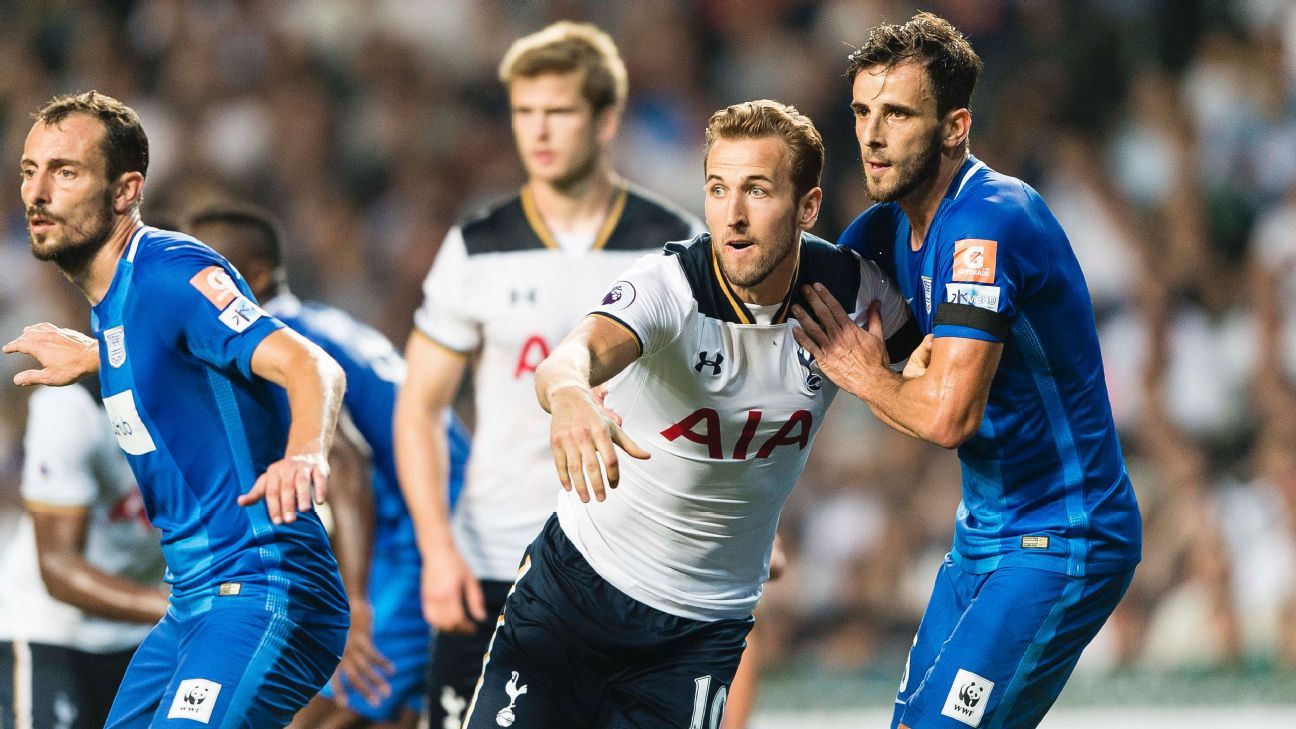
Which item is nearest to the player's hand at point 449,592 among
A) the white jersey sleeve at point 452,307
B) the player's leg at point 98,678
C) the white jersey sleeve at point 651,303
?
the white jersey sleeve at point 452,307

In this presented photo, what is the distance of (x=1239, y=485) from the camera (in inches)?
378

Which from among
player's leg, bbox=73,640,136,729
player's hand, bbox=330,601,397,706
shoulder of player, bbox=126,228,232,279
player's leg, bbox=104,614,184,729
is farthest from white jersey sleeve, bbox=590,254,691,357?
player's leg, bbox=73,640,136,729

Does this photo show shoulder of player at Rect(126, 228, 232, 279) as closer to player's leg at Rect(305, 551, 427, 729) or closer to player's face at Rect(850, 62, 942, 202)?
player's face at Rect(850, 62, 942, 202)

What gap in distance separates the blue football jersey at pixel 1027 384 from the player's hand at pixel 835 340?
0.18 m

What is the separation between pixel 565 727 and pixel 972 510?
128cm

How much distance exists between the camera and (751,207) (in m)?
3.93

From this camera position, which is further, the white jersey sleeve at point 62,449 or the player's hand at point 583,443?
the white jersey sleeve at point 62,449

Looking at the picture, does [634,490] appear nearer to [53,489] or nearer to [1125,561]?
[1125,561]

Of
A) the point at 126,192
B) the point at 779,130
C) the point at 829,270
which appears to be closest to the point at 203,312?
the point at 126,192

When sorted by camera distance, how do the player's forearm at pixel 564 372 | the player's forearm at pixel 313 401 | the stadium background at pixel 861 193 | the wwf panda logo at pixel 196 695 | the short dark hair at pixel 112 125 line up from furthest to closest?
1. the stadium background at pixel 861 193
2. the short dark hair at pixel 112 125
3. the wwf panda logo at pixel 196 695
4. the player's forearm at pixel 313 401
5. the player's forearm at pixel 564 372

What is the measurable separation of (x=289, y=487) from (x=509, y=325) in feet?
7.04

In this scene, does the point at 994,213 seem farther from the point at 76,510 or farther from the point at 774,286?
the point at 76,510

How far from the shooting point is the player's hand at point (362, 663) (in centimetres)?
555

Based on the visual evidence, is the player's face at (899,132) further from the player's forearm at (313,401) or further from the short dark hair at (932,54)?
the player's forearm at (313,401)
